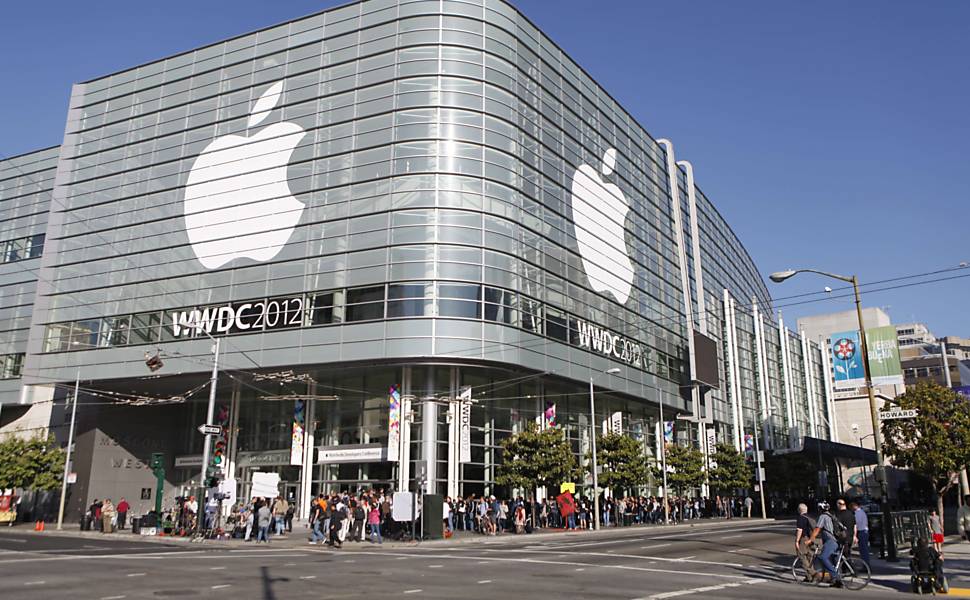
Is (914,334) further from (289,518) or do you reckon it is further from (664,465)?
(289,518)

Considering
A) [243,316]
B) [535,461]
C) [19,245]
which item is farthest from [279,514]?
[19,245]

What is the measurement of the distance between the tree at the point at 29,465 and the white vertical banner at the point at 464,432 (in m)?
27.4

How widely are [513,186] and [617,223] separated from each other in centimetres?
1607

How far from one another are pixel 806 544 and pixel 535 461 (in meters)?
24.7

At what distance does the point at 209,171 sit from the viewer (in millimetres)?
51156

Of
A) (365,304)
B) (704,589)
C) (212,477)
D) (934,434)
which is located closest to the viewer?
(704,589)

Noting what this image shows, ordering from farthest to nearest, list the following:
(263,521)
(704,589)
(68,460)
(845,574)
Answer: (68,460)
(263,521)
(845,574)
(704,589)

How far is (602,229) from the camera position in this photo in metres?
57.2

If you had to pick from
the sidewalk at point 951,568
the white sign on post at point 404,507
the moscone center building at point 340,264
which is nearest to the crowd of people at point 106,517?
the moscone center building at point 340,264

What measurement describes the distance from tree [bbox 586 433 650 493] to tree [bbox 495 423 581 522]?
7.81 metres

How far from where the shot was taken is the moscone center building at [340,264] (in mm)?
43781

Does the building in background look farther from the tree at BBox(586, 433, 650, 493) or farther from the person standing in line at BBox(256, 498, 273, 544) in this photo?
the person standing in line at BBox(256, 498, 273, 544)

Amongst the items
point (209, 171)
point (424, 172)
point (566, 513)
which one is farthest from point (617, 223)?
point (209, 171)

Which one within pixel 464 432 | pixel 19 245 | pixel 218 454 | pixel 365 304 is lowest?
pixel 218 454
